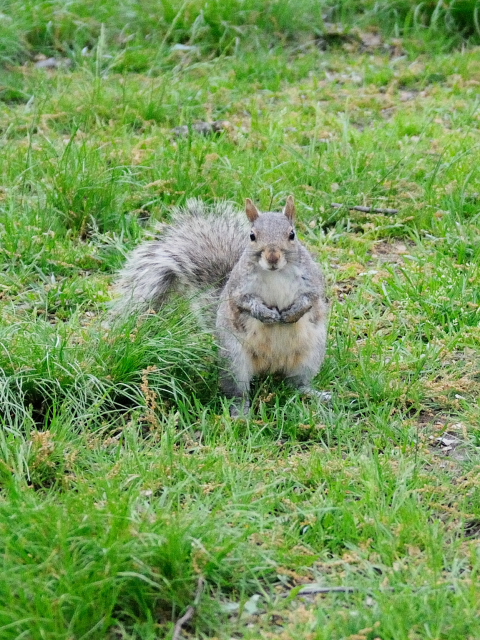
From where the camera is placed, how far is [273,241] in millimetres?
3025

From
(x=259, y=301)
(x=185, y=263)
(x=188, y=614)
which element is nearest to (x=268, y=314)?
(x=259, y=301)

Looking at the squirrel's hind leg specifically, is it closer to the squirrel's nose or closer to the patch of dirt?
the squirrel's nose

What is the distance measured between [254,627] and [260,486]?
1.66ft

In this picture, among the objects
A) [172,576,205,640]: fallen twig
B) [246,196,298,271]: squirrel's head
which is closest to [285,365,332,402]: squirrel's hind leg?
[246,196,298,271]: squirrel's head

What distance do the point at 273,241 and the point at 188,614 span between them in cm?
Result: 127

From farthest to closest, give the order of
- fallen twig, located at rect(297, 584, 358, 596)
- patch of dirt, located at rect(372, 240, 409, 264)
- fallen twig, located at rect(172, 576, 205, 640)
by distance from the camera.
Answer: patch of dirt, located at rect(372, 240, 409, 264) → fallen twig, located at rect(297, 584, 358, 596) → fallen twig, located at rect(172, 576, 205, 640)

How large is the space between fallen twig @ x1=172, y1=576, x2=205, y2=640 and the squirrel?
36.7 inches

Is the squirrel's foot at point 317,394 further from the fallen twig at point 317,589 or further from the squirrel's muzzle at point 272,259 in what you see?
the fallen twig at point 317,589

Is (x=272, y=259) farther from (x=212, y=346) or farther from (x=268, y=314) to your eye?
(x=212, y=346)

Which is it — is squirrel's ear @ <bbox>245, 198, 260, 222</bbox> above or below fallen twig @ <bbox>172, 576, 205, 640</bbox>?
above

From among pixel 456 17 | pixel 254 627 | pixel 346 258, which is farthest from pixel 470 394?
pixel 456 17

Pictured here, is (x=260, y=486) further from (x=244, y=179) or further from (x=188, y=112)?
(x=188, y=112)

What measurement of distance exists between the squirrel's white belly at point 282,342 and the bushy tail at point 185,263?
0.97 feet

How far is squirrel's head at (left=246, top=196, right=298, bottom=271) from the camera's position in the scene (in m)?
2.97
